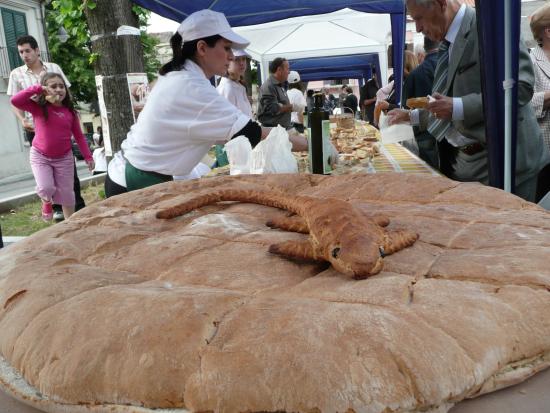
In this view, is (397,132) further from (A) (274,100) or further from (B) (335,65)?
(B) (335,65)

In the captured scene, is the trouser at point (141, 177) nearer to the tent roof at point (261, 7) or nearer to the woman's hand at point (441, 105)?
the woman's hand at point (441, 105)

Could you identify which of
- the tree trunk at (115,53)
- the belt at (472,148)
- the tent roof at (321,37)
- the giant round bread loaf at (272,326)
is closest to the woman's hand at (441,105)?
the belt at (472,148)

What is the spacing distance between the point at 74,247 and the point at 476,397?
1125mm

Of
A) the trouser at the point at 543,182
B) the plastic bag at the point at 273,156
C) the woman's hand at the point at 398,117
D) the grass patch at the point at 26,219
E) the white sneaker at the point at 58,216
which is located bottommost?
the grass patch at the point at 26,219

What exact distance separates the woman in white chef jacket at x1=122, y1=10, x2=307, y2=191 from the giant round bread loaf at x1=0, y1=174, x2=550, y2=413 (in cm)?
138

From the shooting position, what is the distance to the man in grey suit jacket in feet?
7.47

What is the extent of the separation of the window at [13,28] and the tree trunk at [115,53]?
15.6 m

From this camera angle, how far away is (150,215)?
5.41 feet

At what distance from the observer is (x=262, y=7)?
5410 mm

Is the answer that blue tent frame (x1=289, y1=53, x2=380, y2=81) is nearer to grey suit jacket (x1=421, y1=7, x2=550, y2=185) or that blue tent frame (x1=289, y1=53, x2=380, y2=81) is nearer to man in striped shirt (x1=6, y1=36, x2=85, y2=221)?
man in striped shirt (x1=6, y1=36, x2=85, y2=221)

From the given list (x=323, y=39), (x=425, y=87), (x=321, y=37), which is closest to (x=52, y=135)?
(x=425, y=87)

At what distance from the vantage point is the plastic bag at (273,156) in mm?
2371

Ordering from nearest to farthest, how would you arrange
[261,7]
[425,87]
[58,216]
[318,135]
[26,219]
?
1. [318,135]
2. [425,87]
3. [261,7]
4. [58,216]
5. [26,219]

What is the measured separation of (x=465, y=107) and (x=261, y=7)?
12.5 feet
